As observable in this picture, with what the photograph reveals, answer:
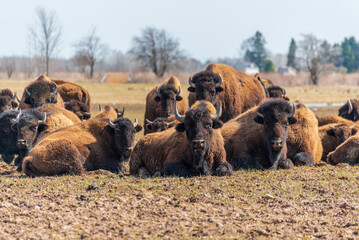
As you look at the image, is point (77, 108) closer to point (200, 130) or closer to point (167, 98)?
point (167, 98)

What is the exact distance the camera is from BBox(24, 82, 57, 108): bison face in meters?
17.0

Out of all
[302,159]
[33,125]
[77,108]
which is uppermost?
[33,125]

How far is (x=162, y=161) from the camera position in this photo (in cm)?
1083

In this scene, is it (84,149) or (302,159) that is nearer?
(84,149)

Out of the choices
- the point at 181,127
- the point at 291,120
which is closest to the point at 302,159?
the point at 291,120

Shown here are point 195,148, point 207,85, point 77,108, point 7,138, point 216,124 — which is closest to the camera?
point 195,148

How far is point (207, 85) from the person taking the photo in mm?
14414

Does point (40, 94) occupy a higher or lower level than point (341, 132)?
higher

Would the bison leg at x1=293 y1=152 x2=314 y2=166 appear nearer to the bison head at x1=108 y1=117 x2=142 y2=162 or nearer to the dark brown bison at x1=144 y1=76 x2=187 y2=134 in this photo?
the bison head at x1=108 y1=117 x2=142 y2=162

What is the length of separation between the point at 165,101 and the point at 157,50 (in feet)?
217

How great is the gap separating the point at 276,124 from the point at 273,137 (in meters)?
0.27

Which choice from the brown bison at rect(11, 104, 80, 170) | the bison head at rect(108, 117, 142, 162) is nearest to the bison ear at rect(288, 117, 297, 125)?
the bison head at rect(108, 117, 142, 162)

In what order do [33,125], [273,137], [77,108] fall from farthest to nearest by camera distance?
[77,108] < [33,125] < [273,137]

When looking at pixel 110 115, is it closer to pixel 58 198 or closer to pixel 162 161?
pixel 162 161
